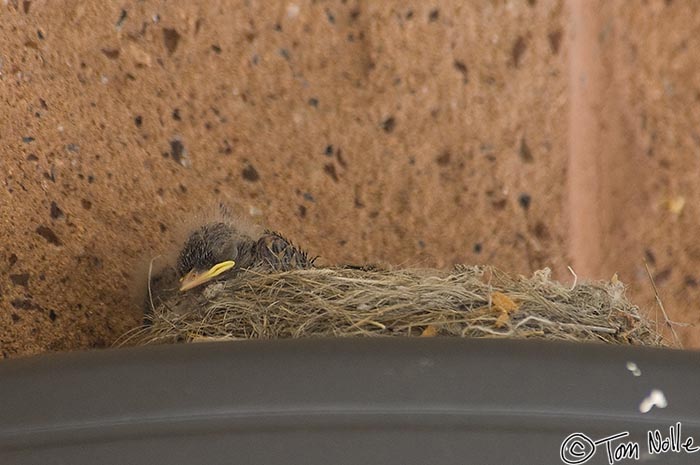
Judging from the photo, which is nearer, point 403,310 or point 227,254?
point 403,310

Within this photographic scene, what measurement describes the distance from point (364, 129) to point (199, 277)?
33 centimetres

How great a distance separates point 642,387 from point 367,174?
0.73 m

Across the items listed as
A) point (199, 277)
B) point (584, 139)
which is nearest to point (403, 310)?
point (199, 277)

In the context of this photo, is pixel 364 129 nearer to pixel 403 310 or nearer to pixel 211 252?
pixel 211 252

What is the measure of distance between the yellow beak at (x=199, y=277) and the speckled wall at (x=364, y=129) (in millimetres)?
69

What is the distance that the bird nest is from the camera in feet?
3.25

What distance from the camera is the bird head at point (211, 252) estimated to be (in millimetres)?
1344

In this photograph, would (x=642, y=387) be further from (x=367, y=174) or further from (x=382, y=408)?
(x=367, y=174)

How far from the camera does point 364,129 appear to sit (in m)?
1.39

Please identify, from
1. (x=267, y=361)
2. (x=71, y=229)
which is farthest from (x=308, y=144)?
(x=267, y=361)

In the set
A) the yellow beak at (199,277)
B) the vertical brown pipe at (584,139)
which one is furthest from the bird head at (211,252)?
the vertical brown pipe at (584,139)

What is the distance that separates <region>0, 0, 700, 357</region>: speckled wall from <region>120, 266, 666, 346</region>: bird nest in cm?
16

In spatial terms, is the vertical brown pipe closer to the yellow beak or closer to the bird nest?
the bird nest

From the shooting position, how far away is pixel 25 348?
1220 mm
